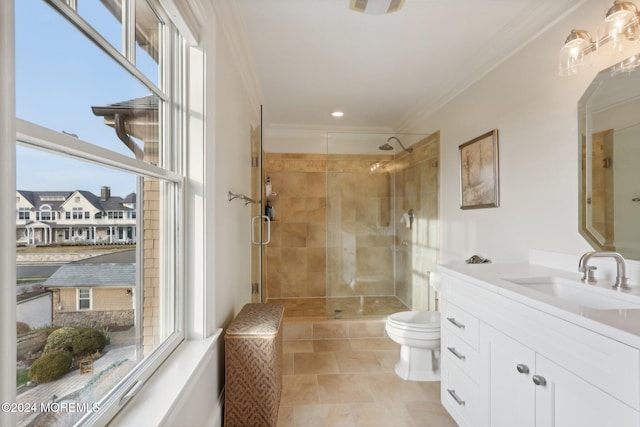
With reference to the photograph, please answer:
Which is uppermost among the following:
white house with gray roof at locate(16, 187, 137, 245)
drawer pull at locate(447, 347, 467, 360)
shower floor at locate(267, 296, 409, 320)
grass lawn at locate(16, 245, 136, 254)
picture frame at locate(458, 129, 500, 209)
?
picture frame at locate(458, 129, 500, 209)

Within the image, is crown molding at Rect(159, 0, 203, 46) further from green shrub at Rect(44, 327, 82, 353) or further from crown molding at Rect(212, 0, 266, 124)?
green shrub at Rect(44, 327, 82, 353)

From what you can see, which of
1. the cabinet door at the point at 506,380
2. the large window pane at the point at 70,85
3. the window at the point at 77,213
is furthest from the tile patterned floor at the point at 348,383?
the large window pane at the point at 70,85

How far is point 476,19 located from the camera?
69.4 inches

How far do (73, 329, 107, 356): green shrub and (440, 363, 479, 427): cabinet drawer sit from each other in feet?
5.26

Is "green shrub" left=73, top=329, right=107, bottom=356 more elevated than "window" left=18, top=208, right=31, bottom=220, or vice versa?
"window" left=18, top=208, right=31, bottom=220

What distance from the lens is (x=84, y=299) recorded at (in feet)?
2.59

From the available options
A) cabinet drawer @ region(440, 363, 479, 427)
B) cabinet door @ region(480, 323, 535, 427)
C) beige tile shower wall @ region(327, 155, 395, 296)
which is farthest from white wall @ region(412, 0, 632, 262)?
beige tile shower wall @ region(327, 155, 395, 296)

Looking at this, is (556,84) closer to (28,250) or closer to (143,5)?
(143,5)

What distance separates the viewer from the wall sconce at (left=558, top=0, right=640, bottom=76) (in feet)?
3.99

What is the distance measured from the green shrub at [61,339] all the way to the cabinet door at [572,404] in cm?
146

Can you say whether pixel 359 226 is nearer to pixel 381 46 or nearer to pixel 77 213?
Answer: pixel 381 46

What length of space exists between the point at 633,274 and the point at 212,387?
2009mm

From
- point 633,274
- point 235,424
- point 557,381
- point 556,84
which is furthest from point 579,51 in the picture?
point 235,424

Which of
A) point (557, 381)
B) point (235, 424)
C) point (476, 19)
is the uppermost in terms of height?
point (476, 19)
